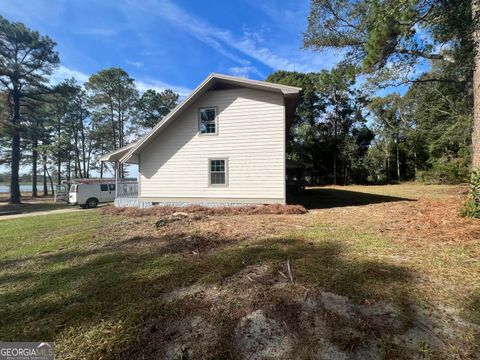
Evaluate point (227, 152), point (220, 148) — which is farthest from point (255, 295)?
point (220, 148)

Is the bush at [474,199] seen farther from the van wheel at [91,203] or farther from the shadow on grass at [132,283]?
the van wheel at [91,203]

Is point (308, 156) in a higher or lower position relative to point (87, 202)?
higher

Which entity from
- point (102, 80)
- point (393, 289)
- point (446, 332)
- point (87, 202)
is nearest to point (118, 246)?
point (393, 289)

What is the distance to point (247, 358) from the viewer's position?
222 cm

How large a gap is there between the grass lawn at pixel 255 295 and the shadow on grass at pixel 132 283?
18mm

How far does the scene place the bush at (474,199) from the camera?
6367 mm

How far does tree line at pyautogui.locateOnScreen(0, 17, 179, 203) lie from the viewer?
2127 centimetres

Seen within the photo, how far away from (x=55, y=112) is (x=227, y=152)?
29602 mm

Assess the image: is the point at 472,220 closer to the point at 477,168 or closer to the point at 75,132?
the point at 477,168

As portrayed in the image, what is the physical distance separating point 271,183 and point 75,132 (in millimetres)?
37153

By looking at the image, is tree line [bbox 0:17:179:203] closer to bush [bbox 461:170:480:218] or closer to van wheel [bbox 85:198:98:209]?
van wheel [bbox 85:198:98:209]

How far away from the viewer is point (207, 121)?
11547mm

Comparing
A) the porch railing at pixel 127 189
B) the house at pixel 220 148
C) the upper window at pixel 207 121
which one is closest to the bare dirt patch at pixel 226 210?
the house at pixel 220 148

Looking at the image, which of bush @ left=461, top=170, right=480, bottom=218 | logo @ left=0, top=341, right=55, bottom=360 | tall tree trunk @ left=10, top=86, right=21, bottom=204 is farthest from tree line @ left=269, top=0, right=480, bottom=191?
tall tree trunk @ left=10, top=86, right=21, bottom=204
